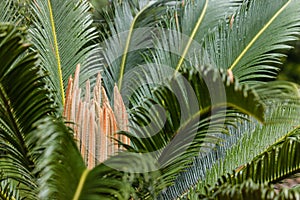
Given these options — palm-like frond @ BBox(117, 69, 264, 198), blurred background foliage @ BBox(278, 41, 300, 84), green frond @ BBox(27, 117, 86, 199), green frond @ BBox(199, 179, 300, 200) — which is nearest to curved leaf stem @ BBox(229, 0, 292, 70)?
palm-like frond @ BBox(117, 69, 264, 198)

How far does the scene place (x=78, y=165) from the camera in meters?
1.86

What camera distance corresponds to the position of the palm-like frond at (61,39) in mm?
3547

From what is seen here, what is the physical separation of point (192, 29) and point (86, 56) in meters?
0.77

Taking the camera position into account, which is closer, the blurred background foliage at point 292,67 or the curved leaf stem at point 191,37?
the curved leaf stem at point 191,37

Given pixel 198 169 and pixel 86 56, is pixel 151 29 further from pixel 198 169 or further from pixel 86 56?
pixel 198 169

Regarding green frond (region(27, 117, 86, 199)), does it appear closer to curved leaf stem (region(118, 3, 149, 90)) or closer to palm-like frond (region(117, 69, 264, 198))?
palm-like frond (region(117, 69, 264, 198))

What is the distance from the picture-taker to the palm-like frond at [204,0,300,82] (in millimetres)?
3506

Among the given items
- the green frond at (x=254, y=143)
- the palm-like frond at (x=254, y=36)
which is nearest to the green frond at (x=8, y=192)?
the green frond at (x=254, y=143)

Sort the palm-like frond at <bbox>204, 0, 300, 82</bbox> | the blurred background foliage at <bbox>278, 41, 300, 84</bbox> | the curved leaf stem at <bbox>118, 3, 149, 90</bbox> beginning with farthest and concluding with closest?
the blurred background foliage at <bbox>278, 41, 300, 84</bbox> < the curved leaf stem at <bbox>118, 3, 149, 90</bbox> < the palm-like frond at <bbox>204, 0, 300, 82</bbox>

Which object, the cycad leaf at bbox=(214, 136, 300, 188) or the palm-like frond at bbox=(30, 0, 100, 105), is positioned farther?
the palm-like frond at bbox=(30, 0, 100, 105)

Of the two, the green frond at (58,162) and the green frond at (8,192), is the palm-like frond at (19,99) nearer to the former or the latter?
the green frond at (8,192)

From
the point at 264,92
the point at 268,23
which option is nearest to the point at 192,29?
the point at 268,23

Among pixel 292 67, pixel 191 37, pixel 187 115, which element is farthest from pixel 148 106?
pixel 292 67

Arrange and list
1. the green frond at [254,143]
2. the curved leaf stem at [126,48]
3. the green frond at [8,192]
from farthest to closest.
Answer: the curved leaf stem at [126,48]
the green frond at [254,143]
the green frond at [8,192]
